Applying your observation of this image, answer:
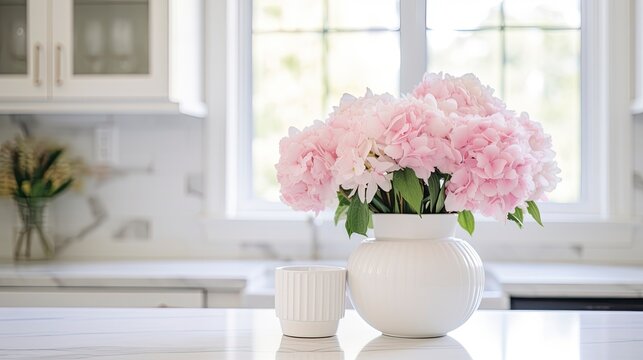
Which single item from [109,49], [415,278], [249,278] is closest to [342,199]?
[415,278]

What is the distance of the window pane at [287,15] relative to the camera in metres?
3.15

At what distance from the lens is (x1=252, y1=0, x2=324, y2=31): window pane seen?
315 centimetres

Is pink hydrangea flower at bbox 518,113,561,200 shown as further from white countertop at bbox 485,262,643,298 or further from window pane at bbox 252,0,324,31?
window pane at bbox 252,0,324,31

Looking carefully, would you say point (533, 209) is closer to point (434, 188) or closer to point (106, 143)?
point (434, 188)

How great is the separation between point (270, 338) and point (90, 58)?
1.74 metres

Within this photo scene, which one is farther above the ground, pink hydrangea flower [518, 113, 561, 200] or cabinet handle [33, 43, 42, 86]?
cabinet handle [33, 43, 42, 86]

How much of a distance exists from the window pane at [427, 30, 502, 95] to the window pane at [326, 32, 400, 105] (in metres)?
0.15

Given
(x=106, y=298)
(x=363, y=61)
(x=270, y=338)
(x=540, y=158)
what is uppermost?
(x=363, y=61)

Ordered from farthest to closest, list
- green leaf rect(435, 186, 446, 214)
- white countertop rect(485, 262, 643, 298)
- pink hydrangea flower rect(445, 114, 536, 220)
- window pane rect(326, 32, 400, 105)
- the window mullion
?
1. window pane rect(326, 32, 400, 105)
2. the window mullion
3. white countertop rect(485, 262, 643, 298)
4. green leaf rect(435, 186, 446, 214)
5. pink hydrangea flower rect(445, 114, 536, 220)

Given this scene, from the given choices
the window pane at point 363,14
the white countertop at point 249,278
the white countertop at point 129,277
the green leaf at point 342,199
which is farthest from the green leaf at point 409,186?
the window pane at point 363,14

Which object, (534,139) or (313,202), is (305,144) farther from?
(534,139)

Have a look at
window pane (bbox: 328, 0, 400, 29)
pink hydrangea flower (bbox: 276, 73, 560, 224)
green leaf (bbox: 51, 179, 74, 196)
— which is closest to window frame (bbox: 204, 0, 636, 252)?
window pane (bbox: 328, 0, 400, 29)

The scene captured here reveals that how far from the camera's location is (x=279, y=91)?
3.16 m

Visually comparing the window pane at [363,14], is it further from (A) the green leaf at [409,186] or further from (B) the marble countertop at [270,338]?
(A) the green leaf at [409,186]
